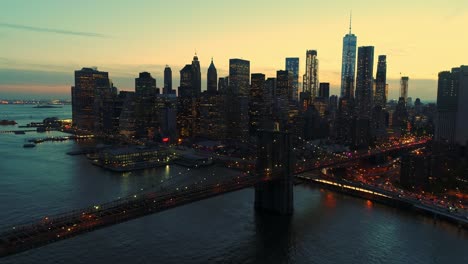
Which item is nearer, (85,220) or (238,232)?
(85,220)

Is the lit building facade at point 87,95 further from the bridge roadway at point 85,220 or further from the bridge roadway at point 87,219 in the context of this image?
the bridge roadway at point 85,220

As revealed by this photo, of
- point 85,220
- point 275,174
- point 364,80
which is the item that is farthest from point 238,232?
point 364,80

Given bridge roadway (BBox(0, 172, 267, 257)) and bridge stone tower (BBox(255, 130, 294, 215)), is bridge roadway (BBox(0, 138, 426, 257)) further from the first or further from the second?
bridge stone tower (BBox(255, 130, 294, 215))

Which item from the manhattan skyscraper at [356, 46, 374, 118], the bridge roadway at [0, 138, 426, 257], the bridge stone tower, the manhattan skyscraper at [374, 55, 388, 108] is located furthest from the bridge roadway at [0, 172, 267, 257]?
the manhattan skyscraper at [374, 55, 388, 108]

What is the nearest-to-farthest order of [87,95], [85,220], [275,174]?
1. [85,220]
2. [275,174]
3. [87,95]

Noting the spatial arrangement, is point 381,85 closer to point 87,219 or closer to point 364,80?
point 364,80

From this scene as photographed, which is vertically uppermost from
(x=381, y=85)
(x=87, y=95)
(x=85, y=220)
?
(x=381, y=85)
